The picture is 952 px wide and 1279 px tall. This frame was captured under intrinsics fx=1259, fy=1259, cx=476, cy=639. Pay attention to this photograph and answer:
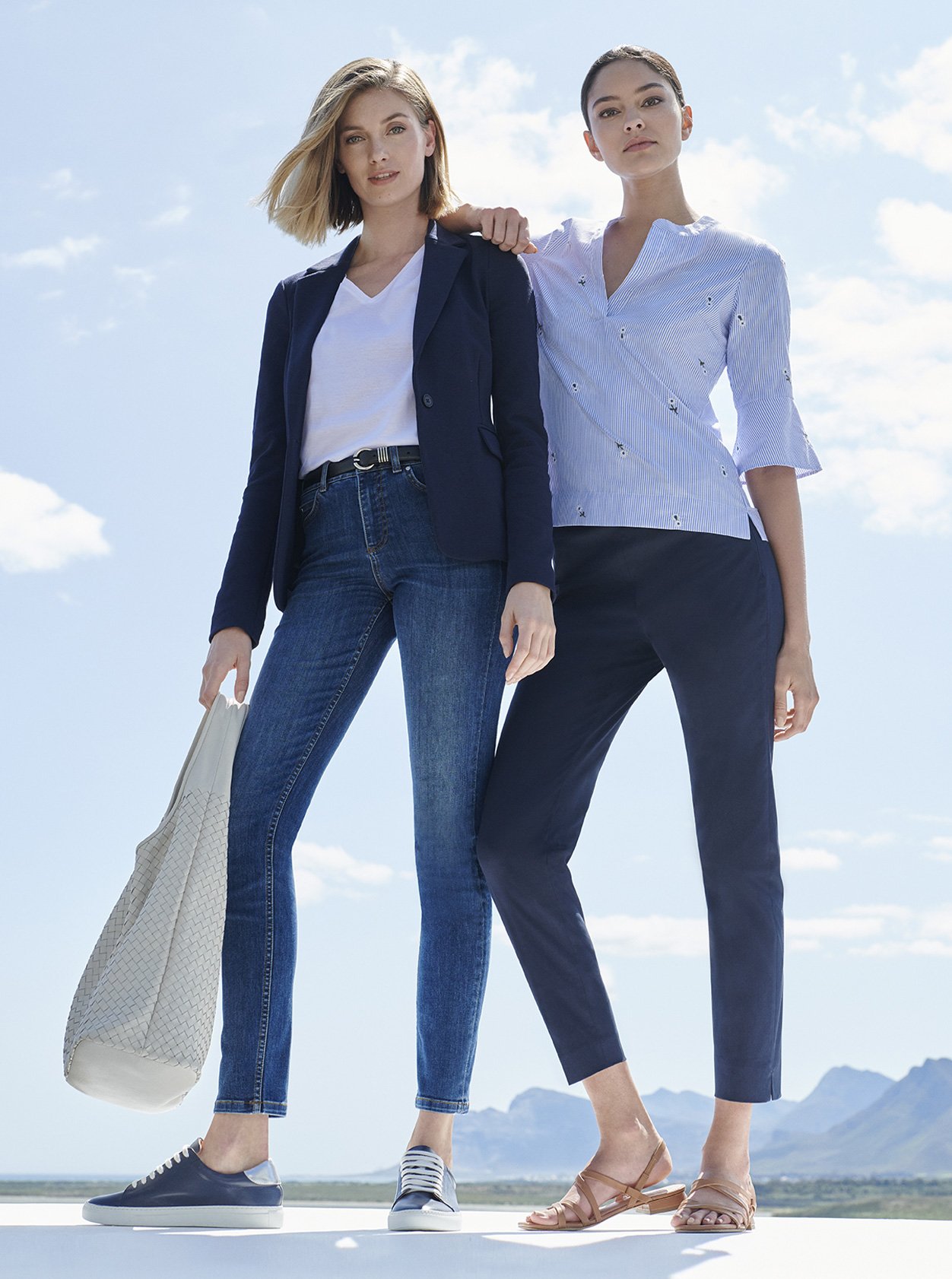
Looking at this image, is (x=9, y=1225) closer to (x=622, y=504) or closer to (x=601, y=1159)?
(x=601, y=1159)

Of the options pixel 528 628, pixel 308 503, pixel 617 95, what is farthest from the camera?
pixel 617 95

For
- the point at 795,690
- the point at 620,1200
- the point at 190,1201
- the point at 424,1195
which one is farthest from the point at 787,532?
the point at 190,1201

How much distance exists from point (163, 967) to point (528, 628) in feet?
2.81

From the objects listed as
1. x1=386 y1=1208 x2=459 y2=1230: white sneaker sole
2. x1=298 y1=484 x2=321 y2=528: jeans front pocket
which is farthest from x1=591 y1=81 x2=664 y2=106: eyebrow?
x1=386 y1=1208 x2=459 y2=1230: white sneaker sole

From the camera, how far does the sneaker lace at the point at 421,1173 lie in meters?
2.19

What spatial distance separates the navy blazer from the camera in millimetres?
2368

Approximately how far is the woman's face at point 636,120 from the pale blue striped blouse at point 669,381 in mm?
157

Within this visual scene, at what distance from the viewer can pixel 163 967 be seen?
2.12 metres

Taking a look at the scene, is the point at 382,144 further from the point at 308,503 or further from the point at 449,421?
the point at 308,503

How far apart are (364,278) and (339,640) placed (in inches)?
32.0

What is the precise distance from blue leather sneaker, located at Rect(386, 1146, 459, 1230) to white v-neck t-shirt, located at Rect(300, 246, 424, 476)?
Answer: 51.7 inches

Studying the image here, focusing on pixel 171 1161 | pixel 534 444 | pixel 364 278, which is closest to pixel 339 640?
pixel 534 444

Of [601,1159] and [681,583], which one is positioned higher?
[681,583]

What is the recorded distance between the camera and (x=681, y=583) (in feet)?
8.00
